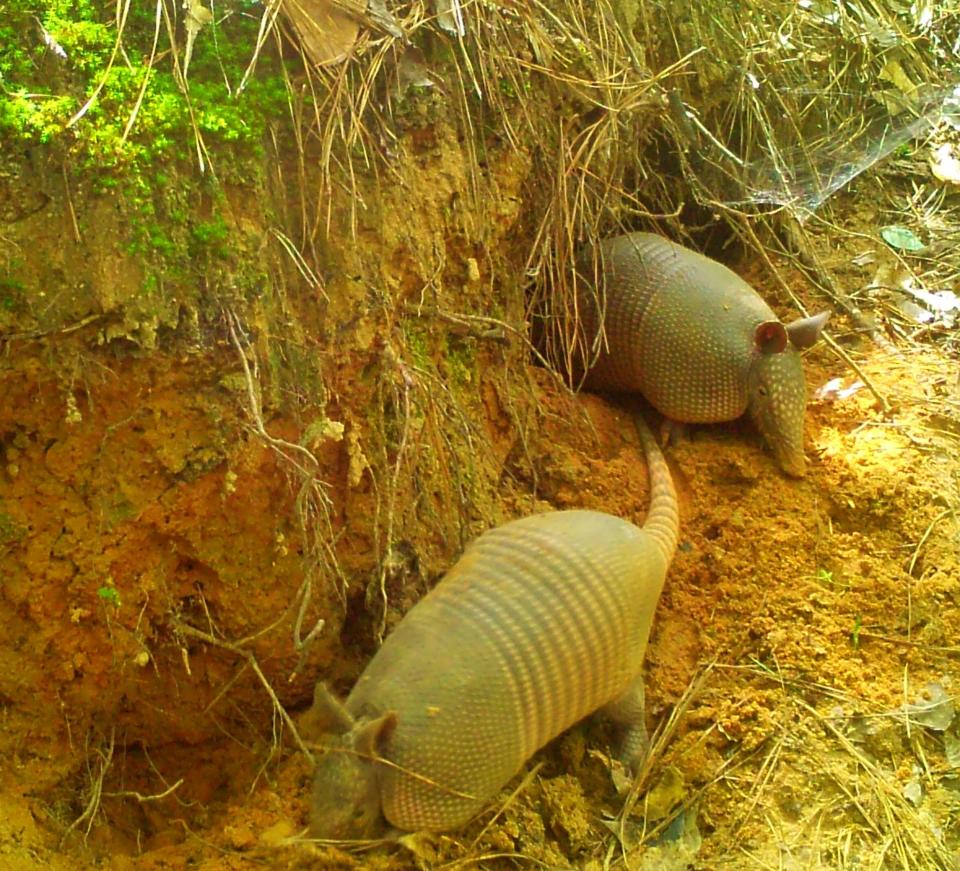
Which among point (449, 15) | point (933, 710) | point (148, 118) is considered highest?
point (449, 15)

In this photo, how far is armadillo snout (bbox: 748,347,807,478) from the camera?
3639 mm

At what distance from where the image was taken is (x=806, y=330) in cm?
368

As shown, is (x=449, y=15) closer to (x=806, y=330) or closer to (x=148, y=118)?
(x=148, y=118)

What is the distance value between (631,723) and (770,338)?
5.51 feet

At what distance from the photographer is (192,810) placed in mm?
2836

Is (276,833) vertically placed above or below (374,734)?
below

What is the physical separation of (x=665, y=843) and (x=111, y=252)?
87.3 inches

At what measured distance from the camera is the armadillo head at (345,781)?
228 centimetres

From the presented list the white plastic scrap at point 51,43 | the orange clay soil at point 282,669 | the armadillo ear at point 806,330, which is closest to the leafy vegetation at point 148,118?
the white plastic scrap at point 51,43

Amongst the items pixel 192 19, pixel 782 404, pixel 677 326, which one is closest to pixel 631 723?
pixel 782 404

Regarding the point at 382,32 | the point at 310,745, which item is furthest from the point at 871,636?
the point at 382,32

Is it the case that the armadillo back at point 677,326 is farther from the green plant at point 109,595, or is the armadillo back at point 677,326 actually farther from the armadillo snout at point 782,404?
the green plant at point 109,595

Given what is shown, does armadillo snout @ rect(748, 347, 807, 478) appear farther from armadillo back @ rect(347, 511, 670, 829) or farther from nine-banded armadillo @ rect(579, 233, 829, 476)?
armadillo back @ rect(347, 511, 670, 829)

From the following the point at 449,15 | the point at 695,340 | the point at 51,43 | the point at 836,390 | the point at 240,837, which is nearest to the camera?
the point at 51,43
